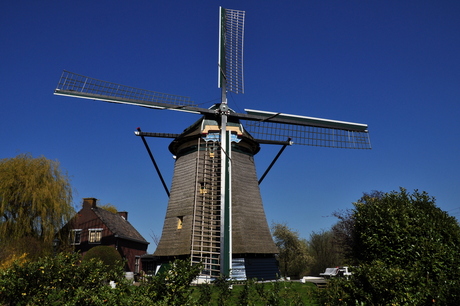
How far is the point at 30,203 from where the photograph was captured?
19.4 metres

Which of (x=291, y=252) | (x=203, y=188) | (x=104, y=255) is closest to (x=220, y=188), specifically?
(x=203, y=188)

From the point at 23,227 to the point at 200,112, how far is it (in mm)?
11716

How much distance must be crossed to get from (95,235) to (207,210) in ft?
51.8

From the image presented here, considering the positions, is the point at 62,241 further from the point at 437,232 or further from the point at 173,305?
the point at 437,232

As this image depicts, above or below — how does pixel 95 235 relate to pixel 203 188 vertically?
below

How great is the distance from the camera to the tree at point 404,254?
6965 mm

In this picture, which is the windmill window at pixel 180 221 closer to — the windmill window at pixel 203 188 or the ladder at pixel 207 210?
the ladder at pixel 207 210

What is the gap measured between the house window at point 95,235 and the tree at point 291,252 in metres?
18.9

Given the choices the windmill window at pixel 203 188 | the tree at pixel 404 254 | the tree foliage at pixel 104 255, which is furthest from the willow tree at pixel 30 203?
the tree at pixel 404 254

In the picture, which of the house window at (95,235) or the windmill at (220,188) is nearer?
the windmill at (220,188)

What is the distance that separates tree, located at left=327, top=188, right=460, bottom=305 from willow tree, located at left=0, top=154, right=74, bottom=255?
16.6 m

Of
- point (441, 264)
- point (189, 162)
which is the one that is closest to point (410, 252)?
point (441, 264)

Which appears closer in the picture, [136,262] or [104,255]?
[104,255]

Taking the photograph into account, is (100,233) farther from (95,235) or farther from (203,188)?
(203,188)
